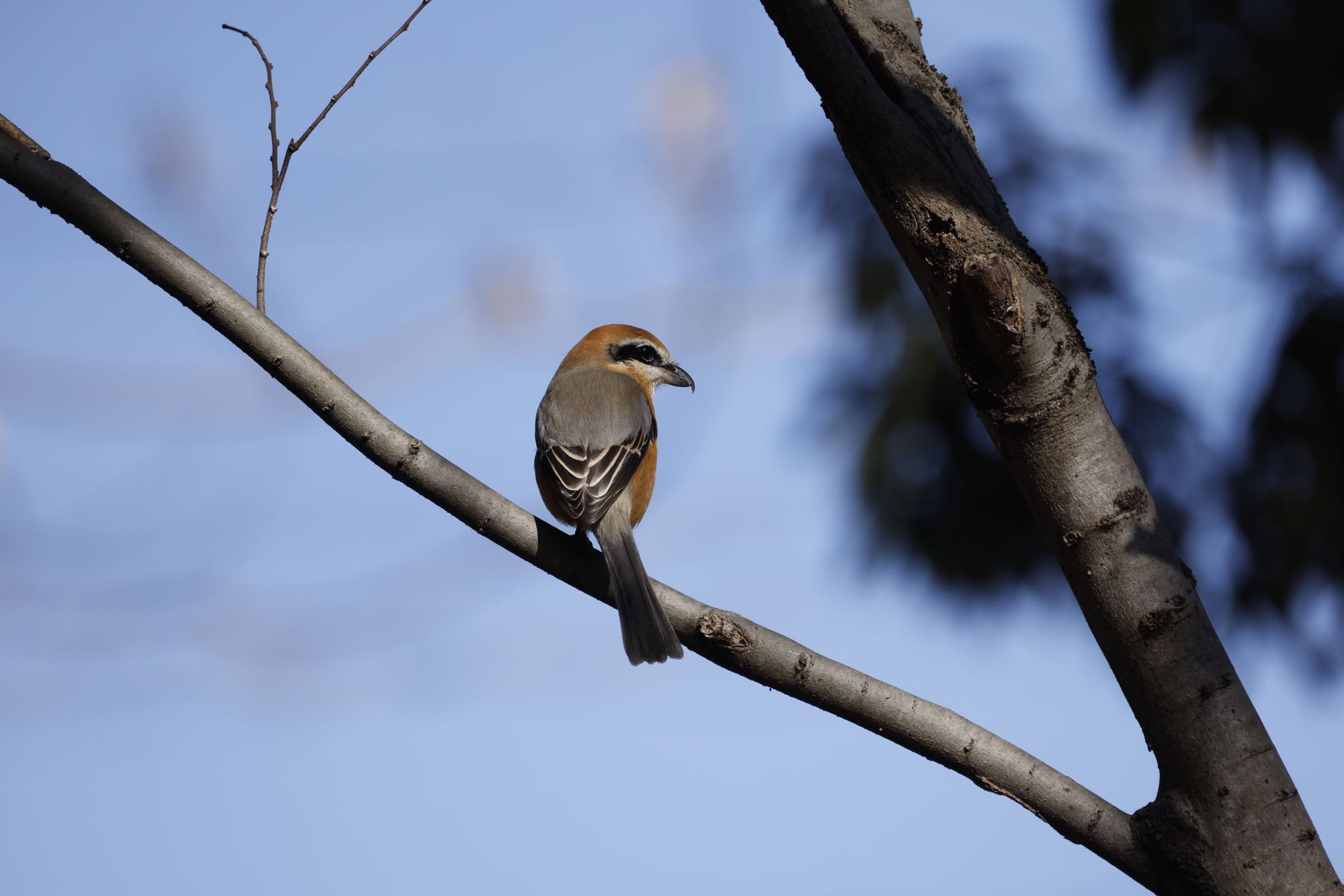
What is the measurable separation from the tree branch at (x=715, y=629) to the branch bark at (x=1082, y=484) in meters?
0.17

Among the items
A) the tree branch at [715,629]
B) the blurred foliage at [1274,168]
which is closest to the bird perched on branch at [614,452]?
the tree branch at [715,629]

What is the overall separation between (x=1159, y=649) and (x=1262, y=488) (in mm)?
3875

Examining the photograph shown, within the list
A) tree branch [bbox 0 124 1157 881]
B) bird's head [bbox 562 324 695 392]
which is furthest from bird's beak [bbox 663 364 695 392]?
tree branch [bbox 0 124 1157 881]

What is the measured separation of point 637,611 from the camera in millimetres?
3271

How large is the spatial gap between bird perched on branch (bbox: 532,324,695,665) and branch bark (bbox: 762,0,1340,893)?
1.07m

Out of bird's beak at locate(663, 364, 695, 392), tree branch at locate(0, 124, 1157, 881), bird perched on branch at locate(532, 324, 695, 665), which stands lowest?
tree branch at locate(0, 124, 1157, 881)

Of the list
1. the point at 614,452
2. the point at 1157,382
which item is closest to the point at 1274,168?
the point at 1157,382

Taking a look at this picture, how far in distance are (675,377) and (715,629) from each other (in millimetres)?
3403

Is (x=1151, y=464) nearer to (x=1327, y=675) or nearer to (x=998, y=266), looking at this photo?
(x=1327, y=675)

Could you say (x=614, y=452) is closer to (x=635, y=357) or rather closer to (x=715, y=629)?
(x=635, y=357)

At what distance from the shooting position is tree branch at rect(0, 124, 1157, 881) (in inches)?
97.9

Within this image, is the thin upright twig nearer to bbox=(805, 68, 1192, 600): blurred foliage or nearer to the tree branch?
the tree branch

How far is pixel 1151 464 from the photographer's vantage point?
566 cm

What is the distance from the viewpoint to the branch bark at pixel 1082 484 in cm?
226
